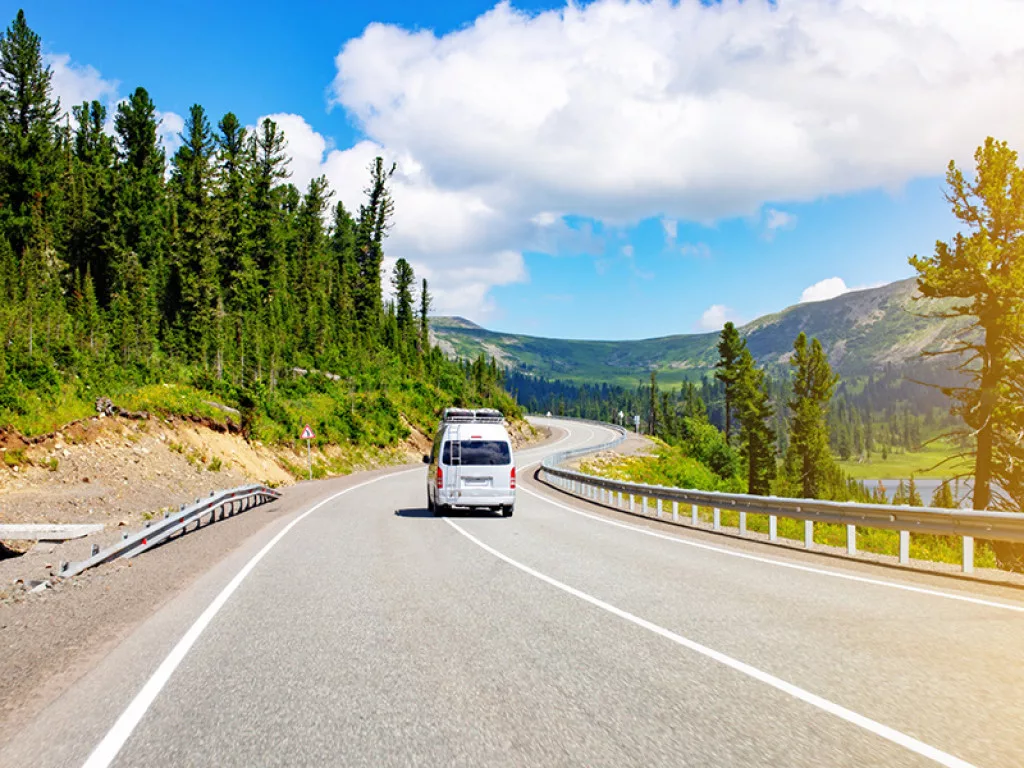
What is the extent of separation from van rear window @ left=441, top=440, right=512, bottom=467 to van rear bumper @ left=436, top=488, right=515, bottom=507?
0.71 metres

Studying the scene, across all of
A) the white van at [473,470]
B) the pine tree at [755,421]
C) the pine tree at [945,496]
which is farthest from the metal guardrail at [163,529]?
the pine tree at [755,421]

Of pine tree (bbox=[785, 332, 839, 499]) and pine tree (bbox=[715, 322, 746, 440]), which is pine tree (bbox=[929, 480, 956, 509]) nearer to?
pine tree (bbox=[785, 332, 839, 499])

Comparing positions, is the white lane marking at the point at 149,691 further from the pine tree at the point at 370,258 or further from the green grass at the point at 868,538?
the pine tree at the point at 370,258

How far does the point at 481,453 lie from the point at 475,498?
1.23 m

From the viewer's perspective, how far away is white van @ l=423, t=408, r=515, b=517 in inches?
800

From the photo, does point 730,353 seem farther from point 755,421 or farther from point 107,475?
point 107,475

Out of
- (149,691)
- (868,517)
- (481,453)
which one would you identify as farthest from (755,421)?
(149,691)

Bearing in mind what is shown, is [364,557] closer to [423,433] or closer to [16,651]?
[16,651]

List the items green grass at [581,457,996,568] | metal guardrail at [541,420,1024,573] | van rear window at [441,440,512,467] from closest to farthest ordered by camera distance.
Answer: metal guardrail at [541,420,1024,573] → green grass at [581,457,996,568] → van rear window at [441,440,512,467]

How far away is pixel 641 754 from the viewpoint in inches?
153

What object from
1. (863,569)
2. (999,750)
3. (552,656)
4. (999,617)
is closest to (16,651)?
(552,656)

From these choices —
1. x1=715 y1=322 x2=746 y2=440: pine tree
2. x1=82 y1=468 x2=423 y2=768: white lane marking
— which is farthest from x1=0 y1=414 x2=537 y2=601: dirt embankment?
x1=715 y1=322 x2=746 y2=440: pine tree

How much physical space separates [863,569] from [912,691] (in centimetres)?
687

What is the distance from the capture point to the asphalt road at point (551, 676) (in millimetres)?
4008
